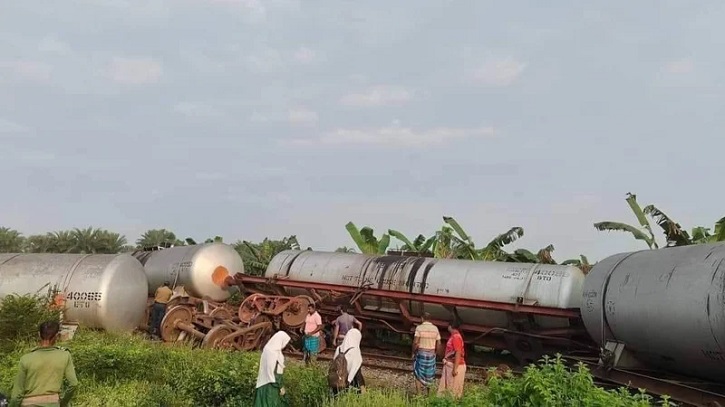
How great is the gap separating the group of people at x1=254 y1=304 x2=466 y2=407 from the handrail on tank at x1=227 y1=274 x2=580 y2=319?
782 mm

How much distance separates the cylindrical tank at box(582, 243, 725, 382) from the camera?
825 centimetres

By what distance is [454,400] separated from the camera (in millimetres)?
6551

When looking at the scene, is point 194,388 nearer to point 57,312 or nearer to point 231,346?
point 231,346

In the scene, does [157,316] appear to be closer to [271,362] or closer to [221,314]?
[221,314]

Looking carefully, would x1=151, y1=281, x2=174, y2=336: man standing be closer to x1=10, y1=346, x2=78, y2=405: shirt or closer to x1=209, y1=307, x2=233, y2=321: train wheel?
x1=209, y1=307, x2=233, y2=321: train wheel

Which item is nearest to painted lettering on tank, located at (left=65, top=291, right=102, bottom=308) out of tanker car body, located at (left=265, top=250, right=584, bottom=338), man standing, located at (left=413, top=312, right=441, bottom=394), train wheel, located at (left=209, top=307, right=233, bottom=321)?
train wheel, located at (left=209, top=307, right=233, bottom=321)

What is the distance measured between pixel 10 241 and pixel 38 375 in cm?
3696

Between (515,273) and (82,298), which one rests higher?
(515,273)

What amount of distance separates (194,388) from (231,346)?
4858mm

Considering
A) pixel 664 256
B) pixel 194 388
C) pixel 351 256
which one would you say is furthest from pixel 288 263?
pixel 664 256

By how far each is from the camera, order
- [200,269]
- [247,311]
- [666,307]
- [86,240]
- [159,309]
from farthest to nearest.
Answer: [86,240] → [200,269] → [159,309] → [247,311] → [666,307]

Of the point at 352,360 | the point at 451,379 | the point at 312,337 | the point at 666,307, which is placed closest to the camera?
the point at 666,307

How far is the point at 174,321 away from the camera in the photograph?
14.5 metres

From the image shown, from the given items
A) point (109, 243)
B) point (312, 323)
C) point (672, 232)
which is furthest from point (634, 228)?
point (109, 243)
